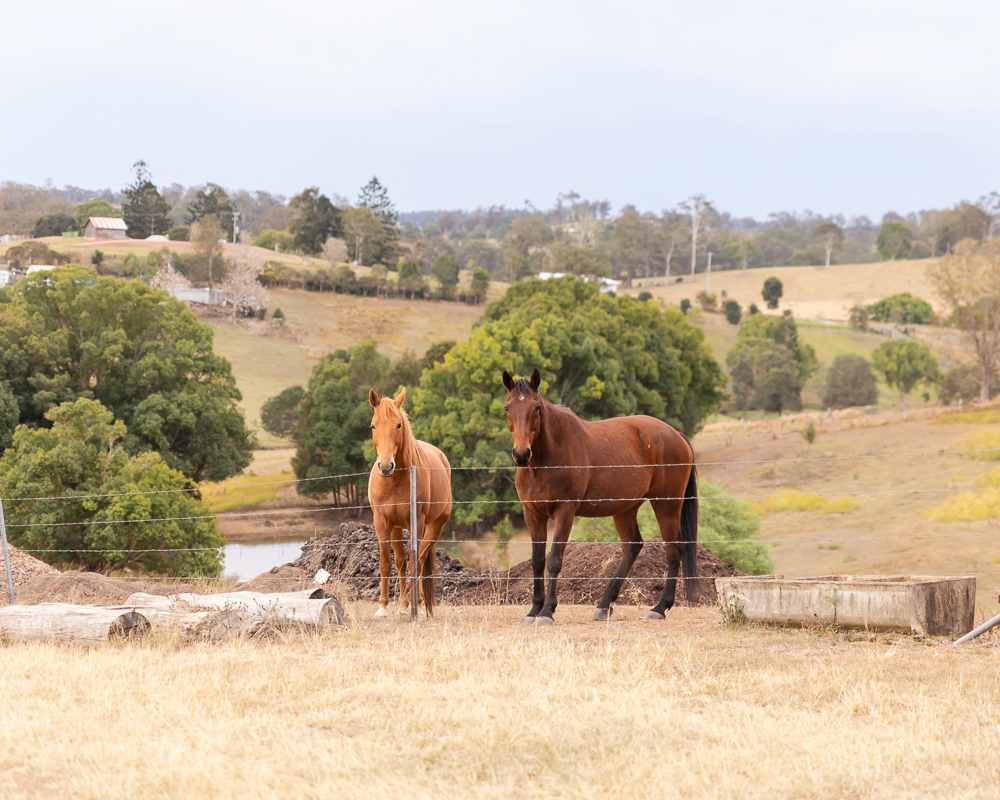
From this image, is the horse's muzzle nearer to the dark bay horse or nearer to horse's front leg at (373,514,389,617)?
the dark bay horse

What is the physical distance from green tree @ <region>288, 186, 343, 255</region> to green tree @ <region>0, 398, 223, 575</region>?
8835 centimetres

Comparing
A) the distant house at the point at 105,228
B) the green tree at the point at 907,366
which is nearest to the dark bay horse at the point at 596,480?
the green tree at the point at 907,366

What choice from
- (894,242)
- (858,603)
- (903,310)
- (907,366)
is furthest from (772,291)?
(858,603)

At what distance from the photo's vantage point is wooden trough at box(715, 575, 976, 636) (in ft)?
37.1

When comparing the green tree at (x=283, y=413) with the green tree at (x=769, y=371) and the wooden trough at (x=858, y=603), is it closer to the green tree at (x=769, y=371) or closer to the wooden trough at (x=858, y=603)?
the green tree at (x=769, y=371)

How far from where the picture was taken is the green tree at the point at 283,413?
6975cm

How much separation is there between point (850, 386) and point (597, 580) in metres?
76.7

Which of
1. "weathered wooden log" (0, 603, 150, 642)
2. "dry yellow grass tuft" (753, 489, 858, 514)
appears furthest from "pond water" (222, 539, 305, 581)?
"weathered wooden log" (0, 603, 150, 642)

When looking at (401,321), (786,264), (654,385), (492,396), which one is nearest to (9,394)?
(492,396)

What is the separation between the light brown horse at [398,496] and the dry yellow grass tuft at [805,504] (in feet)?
105

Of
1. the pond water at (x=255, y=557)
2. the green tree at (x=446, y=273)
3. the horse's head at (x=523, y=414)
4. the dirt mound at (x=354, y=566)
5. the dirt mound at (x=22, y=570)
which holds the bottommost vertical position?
the pond water at (x=255, y=557)

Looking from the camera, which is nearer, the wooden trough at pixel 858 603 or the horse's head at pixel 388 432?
the wooden trough at pixel 858 603

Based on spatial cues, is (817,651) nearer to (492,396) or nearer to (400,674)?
(400,674)

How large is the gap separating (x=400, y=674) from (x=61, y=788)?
300cm
